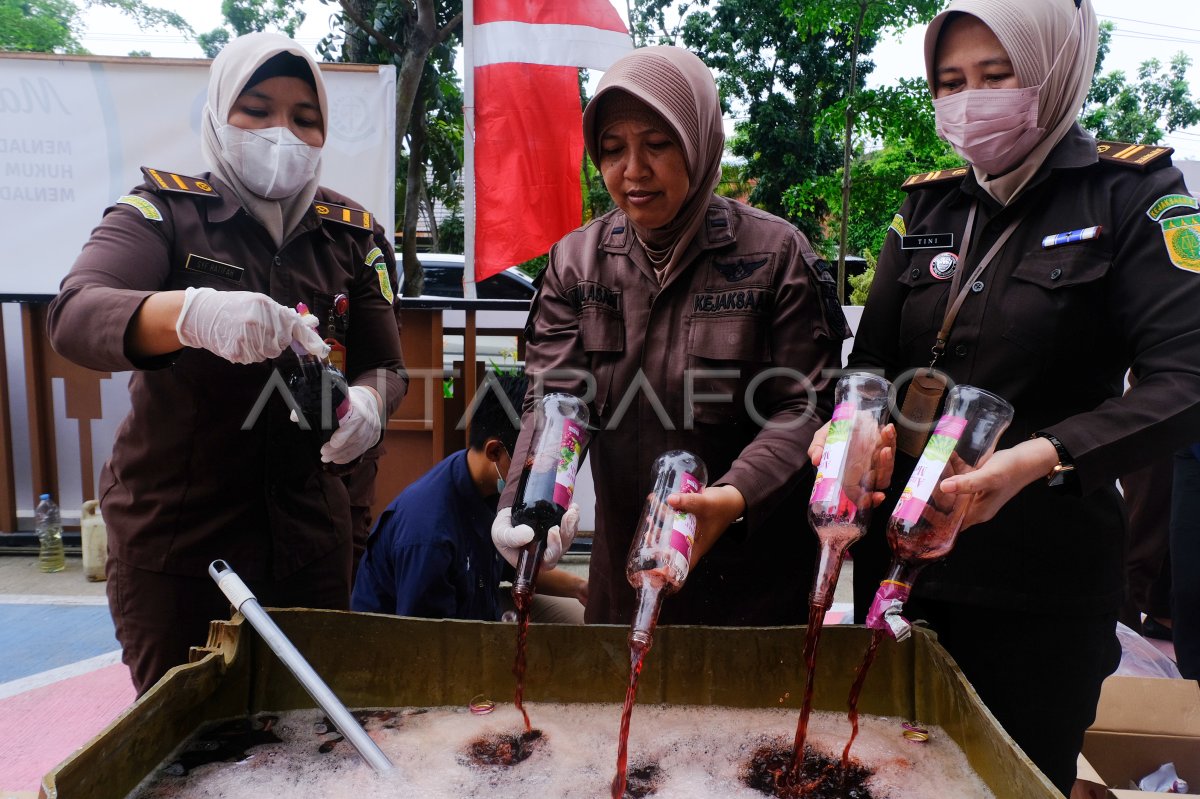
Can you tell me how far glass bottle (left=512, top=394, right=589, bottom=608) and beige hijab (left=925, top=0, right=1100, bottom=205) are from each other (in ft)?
3.29

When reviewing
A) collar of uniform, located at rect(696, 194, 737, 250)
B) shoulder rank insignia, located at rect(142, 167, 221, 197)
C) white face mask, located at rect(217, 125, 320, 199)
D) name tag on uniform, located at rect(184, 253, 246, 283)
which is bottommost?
name tag on uniform, located at rect(184, 253, 246, 283)

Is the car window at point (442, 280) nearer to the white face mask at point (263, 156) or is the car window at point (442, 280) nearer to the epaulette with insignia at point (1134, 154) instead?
the white face mask at point (263, 156)

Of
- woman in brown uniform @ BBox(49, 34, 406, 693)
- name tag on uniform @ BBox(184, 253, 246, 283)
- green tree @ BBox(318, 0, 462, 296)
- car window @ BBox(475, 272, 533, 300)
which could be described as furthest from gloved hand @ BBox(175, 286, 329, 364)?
car window @ BBox(475, 272, 533, 300)

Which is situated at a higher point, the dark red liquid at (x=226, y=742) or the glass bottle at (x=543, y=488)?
the glass bottle at (x=543, y=488)

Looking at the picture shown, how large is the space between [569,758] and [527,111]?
3670mm

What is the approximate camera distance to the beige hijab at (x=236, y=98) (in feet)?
6.37

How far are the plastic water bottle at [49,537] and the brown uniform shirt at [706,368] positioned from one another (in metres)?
3.76

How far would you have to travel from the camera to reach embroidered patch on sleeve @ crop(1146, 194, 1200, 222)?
1474 millimetres

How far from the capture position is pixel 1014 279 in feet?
5.28

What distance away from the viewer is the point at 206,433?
1835mm

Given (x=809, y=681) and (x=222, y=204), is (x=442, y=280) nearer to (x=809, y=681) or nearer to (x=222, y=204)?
(x=222, y=204)

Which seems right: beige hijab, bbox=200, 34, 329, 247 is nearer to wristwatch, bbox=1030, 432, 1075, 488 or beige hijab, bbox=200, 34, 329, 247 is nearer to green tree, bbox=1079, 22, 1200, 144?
wristwatch, bbox=1030, 432, 1075, 488

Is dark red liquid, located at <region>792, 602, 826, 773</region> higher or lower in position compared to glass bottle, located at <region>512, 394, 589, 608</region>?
lower

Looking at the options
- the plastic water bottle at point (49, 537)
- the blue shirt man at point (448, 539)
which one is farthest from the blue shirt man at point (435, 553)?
the plastic water bottle at point (49, 537)
